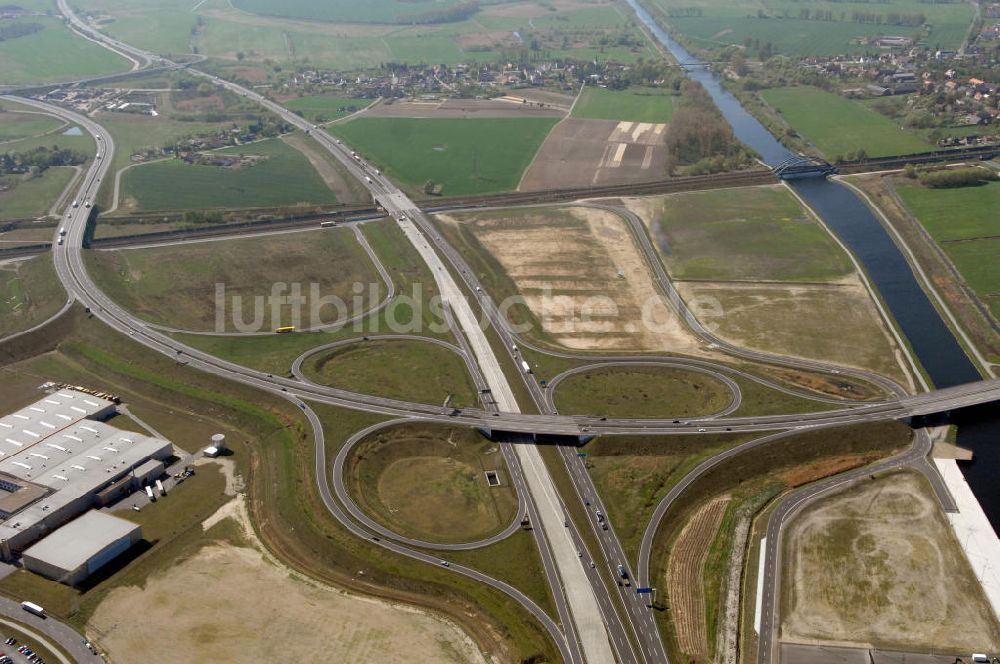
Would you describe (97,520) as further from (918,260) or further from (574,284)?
(918,260)

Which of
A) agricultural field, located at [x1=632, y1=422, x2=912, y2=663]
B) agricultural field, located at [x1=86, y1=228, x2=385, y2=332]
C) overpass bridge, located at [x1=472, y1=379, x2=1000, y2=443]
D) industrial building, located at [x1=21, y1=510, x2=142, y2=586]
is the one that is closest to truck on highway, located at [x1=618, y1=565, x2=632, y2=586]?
agricultural field, located at [x1=632, y1=422, x2=912, y2=663]

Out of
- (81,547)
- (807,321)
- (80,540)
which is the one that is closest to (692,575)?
(807,321)

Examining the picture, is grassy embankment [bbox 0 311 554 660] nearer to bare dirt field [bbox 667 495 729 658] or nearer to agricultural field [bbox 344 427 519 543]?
agricultural field [bbox 344 427 519 543]

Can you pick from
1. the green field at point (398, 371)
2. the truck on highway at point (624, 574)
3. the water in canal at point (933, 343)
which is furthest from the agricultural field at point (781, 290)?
the truck on highway at point (624, 574)

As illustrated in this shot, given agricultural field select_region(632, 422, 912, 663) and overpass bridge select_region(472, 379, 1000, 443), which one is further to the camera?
overpass bridge select_region(472, 379, 1000, 443)

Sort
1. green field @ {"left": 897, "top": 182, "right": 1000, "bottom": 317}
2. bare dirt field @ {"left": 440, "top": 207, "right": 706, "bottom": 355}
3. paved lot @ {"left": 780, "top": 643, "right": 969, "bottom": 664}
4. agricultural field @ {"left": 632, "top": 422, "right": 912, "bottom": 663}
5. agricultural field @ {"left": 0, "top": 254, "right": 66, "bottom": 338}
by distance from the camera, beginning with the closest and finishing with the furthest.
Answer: paved lot @ {"left": 780, "top": 643, "right": 969, "bottom": 664} < agricultural field @ {"left": 632, "top": 422, "right": 912, "bottom": 663} < bare dirt field @ {"left": 440, "top": 207, "right": 706, "bottom": 355} < agricultural field @ {"left": 0, "top": 254, "right": 66, "bottom": 338} < green field @ {"left": 897, "top": 182, "right": 1000, "bottom": 317}

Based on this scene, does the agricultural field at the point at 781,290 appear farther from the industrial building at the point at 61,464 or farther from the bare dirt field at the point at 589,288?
the industrial building at the point at 61,464

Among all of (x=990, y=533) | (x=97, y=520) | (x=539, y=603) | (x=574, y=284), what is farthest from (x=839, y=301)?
(x=97, y=520)
